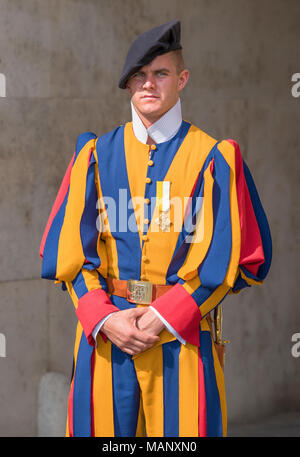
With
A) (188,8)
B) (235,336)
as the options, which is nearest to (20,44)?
(188,8)

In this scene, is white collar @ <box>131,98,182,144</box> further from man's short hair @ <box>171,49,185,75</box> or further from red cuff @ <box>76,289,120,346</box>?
red cuff @ <box>76,289,120,346</box>

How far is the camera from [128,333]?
2166 millimetres

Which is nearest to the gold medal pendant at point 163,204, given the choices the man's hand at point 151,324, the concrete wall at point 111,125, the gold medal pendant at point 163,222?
the gold medal pendant at point 163,222

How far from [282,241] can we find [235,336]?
1.86 ft

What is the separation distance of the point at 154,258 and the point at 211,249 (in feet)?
0.58

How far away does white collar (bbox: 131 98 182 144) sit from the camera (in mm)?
2271

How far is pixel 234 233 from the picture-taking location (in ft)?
7.21

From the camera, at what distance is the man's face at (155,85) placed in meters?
2.21

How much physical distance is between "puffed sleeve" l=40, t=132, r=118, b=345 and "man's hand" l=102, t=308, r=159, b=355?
0.15 ft

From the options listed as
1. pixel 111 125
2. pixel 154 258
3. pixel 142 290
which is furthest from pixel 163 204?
pixel 111 125

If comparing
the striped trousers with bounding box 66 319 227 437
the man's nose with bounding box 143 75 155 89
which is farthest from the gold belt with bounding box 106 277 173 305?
the man's nose with bounding box 143 75 155 89

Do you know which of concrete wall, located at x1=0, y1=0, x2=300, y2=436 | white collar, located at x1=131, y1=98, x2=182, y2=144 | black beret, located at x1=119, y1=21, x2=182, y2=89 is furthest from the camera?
concrete wall, located at x1=0, y1=0, x2=300, y2=436

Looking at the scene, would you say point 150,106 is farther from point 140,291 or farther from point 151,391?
point 151,391

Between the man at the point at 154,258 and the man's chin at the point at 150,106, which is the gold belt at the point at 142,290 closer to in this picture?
the man at the point at 154,258
